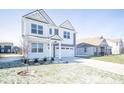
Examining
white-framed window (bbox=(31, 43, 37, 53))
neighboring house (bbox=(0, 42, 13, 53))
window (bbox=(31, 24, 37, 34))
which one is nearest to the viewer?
neighboring house (bbox=(0, 42, 13, 53))

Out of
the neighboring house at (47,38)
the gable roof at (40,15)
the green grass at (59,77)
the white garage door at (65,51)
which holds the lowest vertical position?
the green grass at (59,77)

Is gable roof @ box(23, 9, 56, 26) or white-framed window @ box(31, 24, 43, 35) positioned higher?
gable roof @ box(23, 9, 56, 26)

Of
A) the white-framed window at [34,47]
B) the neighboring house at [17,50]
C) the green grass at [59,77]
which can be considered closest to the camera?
the green grass at [59,77]

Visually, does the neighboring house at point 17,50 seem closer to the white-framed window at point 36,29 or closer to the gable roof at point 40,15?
the gable roof at point 40,15

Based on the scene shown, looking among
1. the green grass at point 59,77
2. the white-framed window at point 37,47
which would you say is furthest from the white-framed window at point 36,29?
the green grass at point 59,77

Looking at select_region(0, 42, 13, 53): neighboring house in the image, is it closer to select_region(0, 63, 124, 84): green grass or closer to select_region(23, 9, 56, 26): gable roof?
Result: select_region(0, 63, 124, 84): green grass

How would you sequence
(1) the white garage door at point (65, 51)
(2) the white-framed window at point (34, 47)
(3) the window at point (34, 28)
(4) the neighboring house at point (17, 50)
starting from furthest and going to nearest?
1. (1) the white garage door at point (65, 51)
2. (3) the window at point (34, 28)
3. (2) the white-framed window at point (34, 47)
4. (4) the neighboring house at point (17, 50)

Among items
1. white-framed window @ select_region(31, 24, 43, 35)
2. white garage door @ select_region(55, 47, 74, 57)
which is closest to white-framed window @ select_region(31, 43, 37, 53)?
white-framed window @ select_region(31, 24, 43, 35)

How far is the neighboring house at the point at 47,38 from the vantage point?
7.73 metres

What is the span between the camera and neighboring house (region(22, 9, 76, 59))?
7.73 metres

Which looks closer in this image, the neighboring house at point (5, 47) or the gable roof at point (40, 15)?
the neighboring house at point (5, 47)
